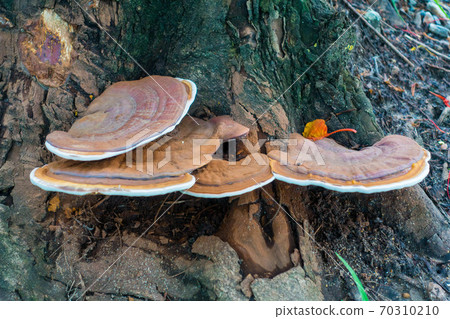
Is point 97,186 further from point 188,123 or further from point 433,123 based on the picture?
point 433,123

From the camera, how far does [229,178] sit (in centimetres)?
247

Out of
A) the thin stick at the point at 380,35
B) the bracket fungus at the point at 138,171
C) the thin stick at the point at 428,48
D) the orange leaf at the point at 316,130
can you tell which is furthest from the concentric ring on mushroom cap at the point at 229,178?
the thin stick at the point at 428,48

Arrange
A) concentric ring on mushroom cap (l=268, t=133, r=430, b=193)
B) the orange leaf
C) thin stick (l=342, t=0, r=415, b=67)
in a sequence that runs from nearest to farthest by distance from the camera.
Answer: concentric ring on mushroom cap (l=268, t=133, r=430, b=193) < the orange leaf < thin stick (l=342, t=0, r=415, b=67)

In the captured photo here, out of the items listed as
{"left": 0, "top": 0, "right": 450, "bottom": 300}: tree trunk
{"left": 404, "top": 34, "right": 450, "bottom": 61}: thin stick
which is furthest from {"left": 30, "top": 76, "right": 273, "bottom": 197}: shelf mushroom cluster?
{"left": 404, "top": 34, "right": 450, "bottom": 61}: thin stick

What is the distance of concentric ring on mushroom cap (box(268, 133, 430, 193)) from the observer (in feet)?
7.73

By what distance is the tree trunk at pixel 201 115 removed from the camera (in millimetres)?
2582

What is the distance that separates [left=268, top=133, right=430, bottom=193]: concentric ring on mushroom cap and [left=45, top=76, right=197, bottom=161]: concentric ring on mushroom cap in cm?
90

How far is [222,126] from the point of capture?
2.72 m

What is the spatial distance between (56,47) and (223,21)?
1.43 metres

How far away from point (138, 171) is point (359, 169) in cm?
164

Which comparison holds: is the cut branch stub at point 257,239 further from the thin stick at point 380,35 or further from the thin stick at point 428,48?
the thin stick at point 428,48

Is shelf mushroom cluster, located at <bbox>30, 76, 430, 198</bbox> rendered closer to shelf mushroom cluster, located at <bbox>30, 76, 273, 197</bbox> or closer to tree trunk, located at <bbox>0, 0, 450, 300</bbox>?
shelf mushroom cluster, located at <bbox>30, 76, 273, 197</bbox>

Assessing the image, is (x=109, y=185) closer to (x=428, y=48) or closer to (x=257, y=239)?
(x=257, y=239)

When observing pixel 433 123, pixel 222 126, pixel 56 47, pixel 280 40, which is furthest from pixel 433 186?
pixel 56 47
